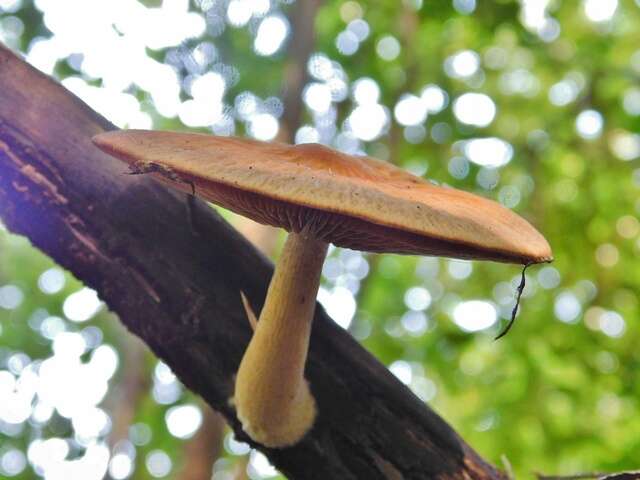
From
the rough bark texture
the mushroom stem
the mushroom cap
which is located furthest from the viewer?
the rough bark texture

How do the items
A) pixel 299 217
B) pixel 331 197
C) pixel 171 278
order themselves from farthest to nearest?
pixel 171 278 → pixel 299 217 → pixel 331 197

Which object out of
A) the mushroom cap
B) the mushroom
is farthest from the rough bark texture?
the mushroom cap

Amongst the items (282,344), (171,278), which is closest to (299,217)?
(282,344)

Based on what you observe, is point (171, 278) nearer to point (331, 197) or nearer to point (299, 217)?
point (299, 217)

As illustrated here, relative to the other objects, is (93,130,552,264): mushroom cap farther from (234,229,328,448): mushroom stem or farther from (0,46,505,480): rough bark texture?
(0,46,505,480): rough bark texture

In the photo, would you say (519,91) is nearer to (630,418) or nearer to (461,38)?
(461,38)

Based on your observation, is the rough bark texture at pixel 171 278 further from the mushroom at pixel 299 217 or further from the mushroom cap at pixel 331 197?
the mushroom cap at pixel 331 197
